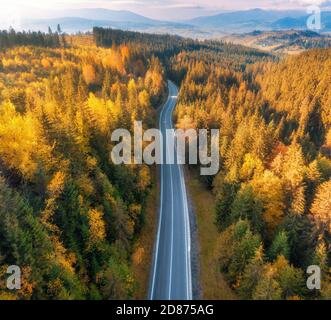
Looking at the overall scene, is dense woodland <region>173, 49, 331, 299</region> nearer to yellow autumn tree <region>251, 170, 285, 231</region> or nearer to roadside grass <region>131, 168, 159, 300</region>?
yellow autumn tree <region>251, 170, 285, 231</region>

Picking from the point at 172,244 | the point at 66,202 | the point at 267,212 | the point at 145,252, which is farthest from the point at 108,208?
the point at 267,212

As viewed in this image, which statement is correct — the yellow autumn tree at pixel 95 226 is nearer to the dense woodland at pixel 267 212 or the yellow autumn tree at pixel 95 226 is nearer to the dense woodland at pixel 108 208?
the dense woodland at pixel 108 208

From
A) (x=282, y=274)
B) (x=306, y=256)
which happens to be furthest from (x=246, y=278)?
(x=306, y=256)

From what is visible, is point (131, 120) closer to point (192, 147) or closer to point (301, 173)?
point (192, 147)
